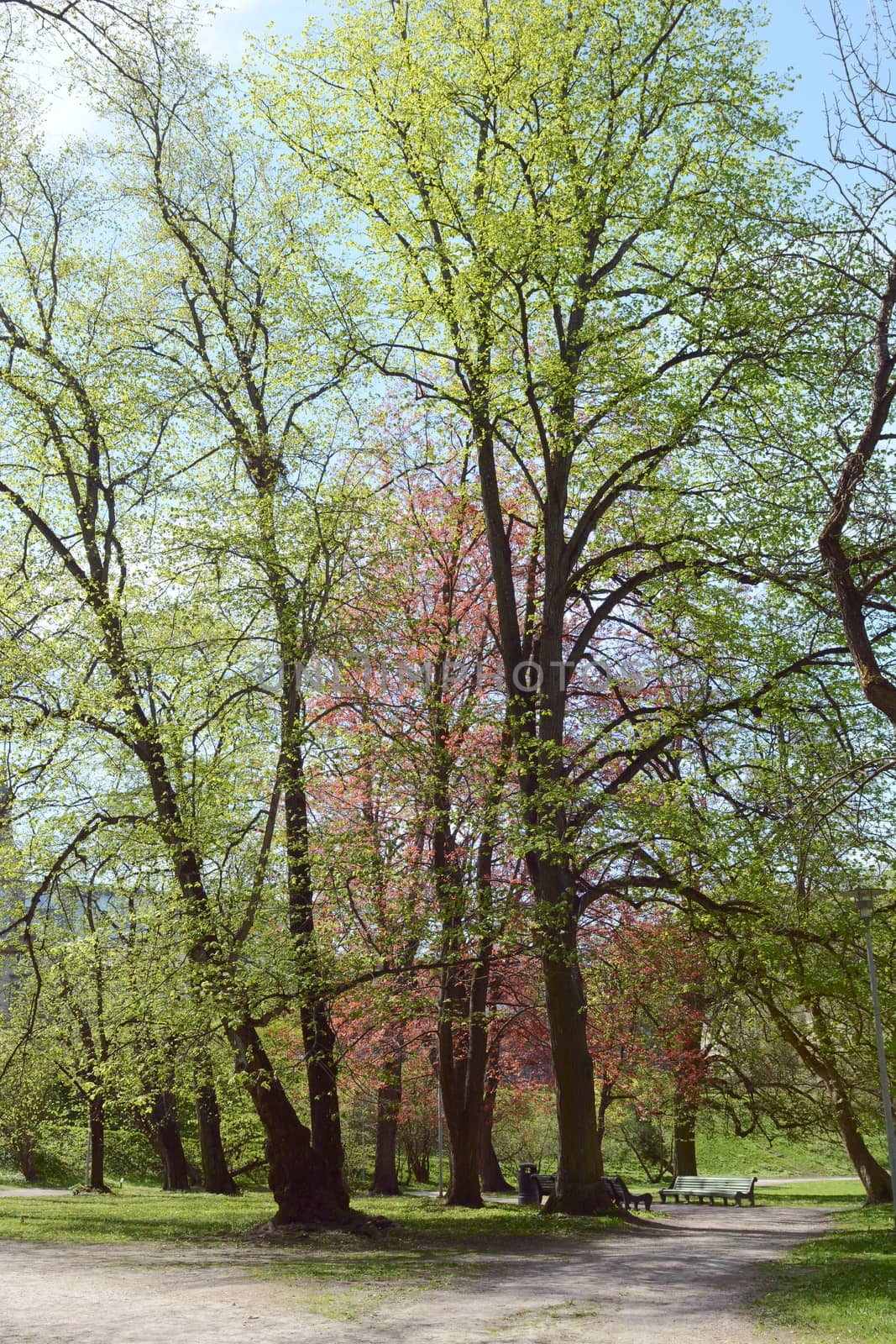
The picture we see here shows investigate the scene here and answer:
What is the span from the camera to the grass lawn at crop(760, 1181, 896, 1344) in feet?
21.5

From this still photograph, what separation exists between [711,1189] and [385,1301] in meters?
18.9

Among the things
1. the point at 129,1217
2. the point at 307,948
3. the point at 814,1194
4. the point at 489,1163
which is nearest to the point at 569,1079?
the point at 307,948

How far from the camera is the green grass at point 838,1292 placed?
6.53 meters

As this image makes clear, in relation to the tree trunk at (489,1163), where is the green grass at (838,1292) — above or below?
above

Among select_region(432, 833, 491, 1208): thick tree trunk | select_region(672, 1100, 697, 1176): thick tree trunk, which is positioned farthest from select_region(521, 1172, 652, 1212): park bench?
select_region(672, 1100, 697, 1176): thick tree trunk

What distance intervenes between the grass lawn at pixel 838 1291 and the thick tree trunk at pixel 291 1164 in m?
5.76

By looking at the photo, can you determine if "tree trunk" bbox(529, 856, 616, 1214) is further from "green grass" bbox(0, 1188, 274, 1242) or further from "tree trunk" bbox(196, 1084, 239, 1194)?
"tree trunk" bbox(196, 1084, 239, 1194)

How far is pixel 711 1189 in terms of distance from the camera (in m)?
24.6

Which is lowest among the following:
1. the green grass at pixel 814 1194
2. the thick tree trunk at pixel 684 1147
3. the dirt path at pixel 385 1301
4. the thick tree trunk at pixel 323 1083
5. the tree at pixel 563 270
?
the green grass at pixel 814 1194

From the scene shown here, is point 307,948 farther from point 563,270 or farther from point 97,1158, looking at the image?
point 97,1158

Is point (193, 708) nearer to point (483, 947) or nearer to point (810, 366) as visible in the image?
point (483, 947)

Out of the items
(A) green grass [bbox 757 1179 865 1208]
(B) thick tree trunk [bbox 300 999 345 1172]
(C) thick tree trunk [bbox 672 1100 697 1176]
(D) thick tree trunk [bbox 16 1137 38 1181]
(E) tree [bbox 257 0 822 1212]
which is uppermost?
(E) tree [bbox 257 0 822 1212]

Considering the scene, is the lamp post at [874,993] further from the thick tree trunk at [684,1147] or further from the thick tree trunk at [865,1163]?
the thick tree trunk at [684,1147]

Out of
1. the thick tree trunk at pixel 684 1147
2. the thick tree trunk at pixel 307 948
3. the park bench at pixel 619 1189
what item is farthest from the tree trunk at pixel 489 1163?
the thick tree trunk at pixel 307 948
